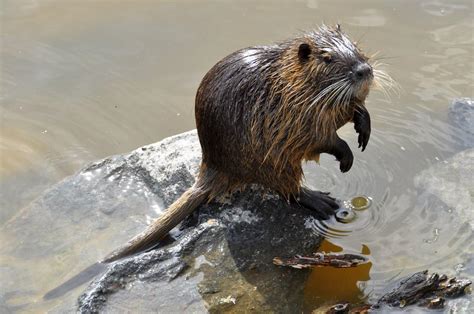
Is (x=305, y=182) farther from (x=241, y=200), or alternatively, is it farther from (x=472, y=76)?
(x=472, y=76)

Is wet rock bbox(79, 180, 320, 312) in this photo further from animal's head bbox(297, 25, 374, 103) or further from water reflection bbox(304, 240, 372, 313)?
animal's head bbox(297, 25, 374, 103)

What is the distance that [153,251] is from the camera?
365 cm

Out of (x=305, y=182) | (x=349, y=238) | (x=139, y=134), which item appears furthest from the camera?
(x=139, y=134)

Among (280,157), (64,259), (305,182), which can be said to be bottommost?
(64,259)

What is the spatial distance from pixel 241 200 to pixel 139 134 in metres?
1.62

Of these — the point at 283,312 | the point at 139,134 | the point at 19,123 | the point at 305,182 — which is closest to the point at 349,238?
the point at 305,182

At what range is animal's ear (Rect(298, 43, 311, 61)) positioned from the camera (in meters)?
3.68

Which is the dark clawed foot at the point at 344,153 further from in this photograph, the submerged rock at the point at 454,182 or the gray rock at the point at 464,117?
Result: the gray rock at the point at 464,117

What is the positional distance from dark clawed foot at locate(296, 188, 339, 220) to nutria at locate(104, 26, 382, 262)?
0.16 m

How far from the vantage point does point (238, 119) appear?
3795 millimetres

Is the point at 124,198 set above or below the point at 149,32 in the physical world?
below

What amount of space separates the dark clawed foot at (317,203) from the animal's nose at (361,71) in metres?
0.84

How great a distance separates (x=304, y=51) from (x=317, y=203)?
946 mm

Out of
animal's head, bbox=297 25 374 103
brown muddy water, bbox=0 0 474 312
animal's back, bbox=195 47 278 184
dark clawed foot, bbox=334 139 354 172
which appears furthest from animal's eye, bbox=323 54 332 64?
brown muddy water, bbox=0 0 474 312
